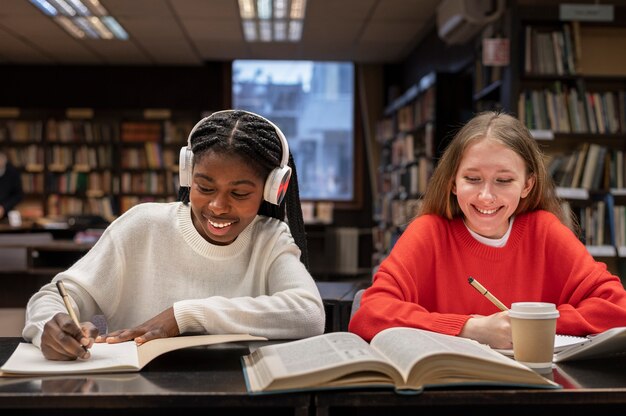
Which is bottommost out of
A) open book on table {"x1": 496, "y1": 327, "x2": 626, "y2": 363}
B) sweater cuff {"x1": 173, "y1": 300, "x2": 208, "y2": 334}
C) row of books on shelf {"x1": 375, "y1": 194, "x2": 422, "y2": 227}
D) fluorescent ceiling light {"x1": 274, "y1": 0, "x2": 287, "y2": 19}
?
open book on table {"x1": 496, "y1": 327, "x2": 626, "y2": 363}

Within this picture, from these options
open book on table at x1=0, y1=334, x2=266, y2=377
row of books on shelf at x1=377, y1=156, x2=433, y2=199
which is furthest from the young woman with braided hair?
row of books on shelf at x1=377, y1=156, x2=433, y2=199

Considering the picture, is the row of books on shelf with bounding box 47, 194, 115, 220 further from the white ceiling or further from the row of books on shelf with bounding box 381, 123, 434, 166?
the row of books on shelf with bounding box 381, 123, 434, 166

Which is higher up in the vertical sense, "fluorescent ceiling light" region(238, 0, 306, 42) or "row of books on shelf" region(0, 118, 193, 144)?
"fluorescent ceiling light" region(238, 0, 306, 42)

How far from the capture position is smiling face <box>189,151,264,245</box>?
58.1 inches

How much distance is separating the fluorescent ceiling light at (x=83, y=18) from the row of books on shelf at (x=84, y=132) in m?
1.54

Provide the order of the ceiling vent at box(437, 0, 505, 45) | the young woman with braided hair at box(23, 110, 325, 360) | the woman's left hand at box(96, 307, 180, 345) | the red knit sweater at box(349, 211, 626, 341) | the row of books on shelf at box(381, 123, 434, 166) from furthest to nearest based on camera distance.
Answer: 1. the row of books on shelf at box(381, 123, 434, 166)
2. the ceiling vent at box(437, 0, 505, 45)
3. the red knit sweater at box(349, 211, 626, 341)
4. the young woman with braided hair at box(23, 110, 325, 360)
5. the woman's left hand at box(96, 307, 180, 345)

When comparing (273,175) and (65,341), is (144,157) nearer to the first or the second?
(273,175)

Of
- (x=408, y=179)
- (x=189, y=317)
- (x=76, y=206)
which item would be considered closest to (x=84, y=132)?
(x=76, y=206)

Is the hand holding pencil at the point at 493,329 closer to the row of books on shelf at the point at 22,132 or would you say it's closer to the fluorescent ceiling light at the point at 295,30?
the fluorescent ceiling light at the point at 295,30

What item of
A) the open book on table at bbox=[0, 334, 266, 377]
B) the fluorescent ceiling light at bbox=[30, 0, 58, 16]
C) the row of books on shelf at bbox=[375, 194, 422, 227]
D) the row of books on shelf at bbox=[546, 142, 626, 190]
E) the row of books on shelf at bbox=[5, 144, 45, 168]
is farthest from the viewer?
the row of books on shelf at bbox=[5, 144, 45, 168]

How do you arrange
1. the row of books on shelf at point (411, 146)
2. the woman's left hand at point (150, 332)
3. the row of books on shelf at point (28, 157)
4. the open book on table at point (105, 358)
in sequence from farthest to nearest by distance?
1. the row of books on shelf at point (28, 157)
2. the row of books on shelf at point (411, 146)
3. the woman's left hand at point (150, 332)
4. the open book on table at point (105, 358)

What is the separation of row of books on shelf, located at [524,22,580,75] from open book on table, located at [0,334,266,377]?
3.90 meters

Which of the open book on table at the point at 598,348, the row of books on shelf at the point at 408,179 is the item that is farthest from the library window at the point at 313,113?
the open book on table at the point at 598,348

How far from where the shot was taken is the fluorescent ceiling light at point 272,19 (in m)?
6.46
